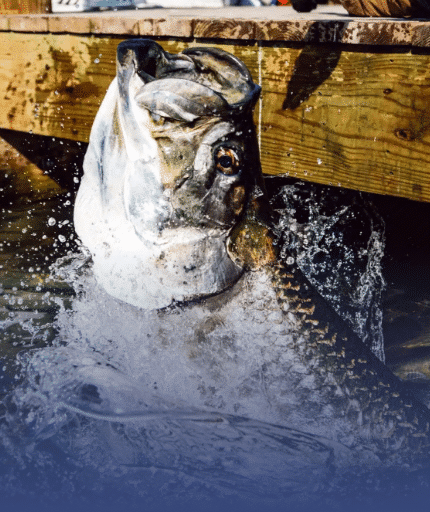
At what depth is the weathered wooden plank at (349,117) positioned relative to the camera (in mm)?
2684

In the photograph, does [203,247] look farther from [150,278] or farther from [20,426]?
[20,426]

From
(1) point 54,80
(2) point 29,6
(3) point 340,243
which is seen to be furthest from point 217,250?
(2) point 29,6

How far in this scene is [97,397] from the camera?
2.36 m

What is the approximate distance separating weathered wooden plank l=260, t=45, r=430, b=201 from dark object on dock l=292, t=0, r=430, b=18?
13.6 inches

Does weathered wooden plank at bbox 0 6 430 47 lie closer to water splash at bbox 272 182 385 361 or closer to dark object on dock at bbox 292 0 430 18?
dark object on dock at bbox 292 0 430 18

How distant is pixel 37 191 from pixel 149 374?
11.2 feet

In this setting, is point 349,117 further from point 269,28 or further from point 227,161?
point 227,161

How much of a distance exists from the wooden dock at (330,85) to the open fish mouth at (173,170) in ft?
3.71

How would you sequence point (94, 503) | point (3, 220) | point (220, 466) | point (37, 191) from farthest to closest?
1. point (37, 191)
2. point (3, 220)
3. point (220, 466)
4. point (94, 503)

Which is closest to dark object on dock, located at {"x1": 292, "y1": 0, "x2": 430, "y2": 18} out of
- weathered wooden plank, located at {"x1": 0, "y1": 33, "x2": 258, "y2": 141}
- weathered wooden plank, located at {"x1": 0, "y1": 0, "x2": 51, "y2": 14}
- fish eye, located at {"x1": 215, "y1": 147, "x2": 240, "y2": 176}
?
weathered wooden plank, located at {"x1": 0, "y1": 33, "x2": 258, "y2": 141}

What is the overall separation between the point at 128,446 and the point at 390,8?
227 cm

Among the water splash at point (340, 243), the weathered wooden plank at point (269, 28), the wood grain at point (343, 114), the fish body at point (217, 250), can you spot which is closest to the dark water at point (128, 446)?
the fish body at point (217, 250)

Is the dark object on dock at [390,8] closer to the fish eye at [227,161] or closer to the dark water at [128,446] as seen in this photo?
the fish eye at [227,161]

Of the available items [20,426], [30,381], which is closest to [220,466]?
[20,426]
